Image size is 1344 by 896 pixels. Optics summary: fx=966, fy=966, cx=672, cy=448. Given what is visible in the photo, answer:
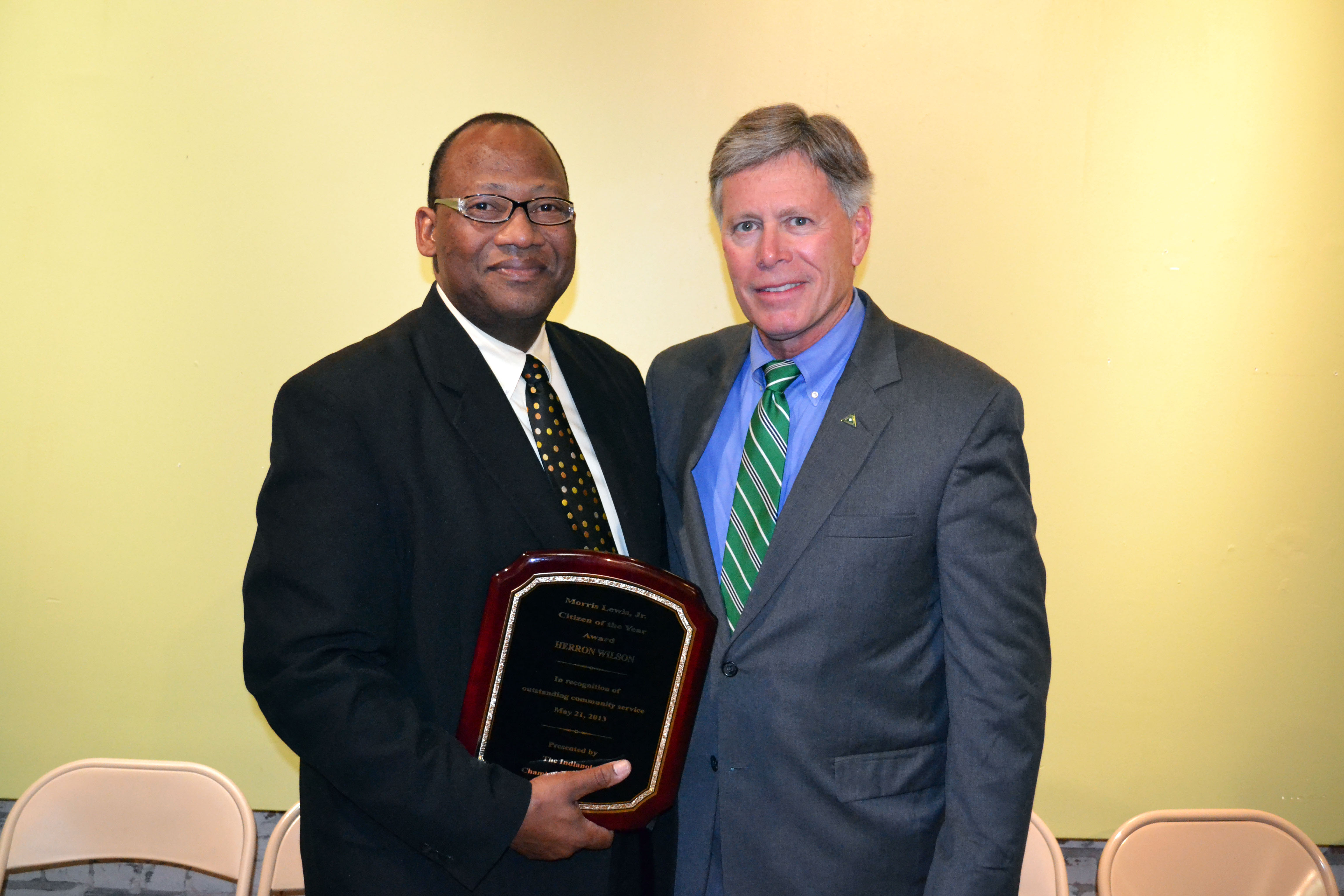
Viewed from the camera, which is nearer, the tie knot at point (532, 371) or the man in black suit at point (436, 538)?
the man in black suit at point (436, 538)

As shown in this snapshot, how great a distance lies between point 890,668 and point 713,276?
1576mm

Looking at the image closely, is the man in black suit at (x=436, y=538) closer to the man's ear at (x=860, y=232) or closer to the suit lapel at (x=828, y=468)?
the suit lapel at (x=828, y=468)

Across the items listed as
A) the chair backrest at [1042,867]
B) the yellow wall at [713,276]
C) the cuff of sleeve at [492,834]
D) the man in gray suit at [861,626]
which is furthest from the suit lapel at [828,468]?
the chair backrest at [1042,867]

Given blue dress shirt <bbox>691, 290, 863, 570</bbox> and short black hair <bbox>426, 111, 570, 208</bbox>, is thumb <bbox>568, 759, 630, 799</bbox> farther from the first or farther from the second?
short black hair <bbox>426, 111, 570, 208</bbox>

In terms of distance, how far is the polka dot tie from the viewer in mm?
1908

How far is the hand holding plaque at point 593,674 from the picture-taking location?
5.59ft

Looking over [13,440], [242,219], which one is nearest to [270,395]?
[242,219]

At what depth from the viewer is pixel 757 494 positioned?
6.45ft

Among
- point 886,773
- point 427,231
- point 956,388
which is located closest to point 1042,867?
point 886,773

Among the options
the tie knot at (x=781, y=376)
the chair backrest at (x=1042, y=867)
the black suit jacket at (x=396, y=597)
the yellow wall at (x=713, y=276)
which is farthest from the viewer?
the yellow wall at (x=713, y=276)

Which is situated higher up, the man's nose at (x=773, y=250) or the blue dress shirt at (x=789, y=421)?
the man's nose at (x=773, y=250)

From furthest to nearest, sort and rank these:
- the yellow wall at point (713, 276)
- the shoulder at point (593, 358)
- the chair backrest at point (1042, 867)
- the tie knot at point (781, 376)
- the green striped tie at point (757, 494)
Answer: the yellow wall at point (713, 276)
the chair backrest at point (1042, 867)
the shoulder at point (593, 358)
the tie knot at point (781, 376)
the green striped tie at point (757, 494)

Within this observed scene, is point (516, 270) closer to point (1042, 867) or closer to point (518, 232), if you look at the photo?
point (518, 232)

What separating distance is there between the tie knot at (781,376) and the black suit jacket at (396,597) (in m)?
0.45
